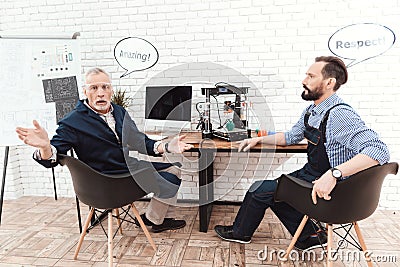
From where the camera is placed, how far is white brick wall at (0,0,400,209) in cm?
306

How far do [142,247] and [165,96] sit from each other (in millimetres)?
1346

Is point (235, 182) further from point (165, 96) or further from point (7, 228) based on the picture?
point (7, 228)

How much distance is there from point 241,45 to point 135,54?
1.03 metres

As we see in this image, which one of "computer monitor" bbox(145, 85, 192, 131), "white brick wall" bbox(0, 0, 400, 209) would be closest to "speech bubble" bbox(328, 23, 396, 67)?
"white brick wall" bbox(0, 0, 400, 209)

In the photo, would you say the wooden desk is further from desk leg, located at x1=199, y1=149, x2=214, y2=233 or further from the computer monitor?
the computer monitor

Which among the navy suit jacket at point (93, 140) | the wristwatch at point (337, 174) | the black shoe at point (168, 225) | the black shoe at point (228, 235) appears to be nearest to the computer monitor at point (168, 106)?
the navy suit jacket at point (93, 140)

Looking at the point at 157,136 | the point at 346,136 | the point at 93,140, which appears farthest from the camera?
the point at 157,136

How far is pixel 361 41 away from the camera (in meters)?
3.01

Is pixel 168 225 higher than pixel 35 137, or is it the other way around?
pixel 35 137

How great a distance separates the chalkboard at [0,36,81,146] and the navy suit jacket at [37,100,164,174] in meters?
Answer: 0.60

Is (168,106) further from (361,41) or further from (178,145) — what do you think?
(361,41)

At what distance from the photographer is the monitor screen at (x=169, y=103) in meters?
3.13

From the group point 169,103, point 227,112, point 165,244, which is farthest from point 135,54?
point 165,244

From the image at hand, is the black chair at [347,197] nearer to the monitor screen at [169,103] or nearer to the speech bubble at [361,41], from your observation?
the monitor screen at [169,103]
